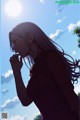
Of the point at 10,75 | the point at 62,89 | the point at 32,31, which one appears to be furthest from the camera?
the point at 10,75

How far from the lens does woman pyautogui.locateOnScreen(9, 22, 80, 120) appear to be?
3.13ft

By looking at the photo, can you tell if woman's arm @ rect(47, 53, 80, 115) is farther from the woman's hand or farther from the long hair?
the woman's hand

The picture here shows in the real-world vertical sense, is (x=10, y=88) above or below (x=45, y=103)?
above

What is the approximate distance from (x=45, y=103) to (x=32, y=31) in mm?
277

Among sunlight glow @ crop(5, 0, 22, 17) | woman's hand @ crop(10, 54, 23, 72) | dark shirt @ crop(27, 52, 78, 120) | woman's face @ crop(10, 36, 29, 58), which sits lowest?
dark shirt @ crop(27, 52, 78, 120)

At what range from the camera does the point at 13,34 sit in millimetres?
1096

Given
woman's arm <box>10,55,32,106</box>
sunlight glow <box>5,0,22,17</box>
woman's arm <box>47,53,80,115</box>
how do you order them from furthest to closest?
sunlight glow <box>5,0,22,17</box>, woman's arm <box>10,55,32,106</box>, woman's arm <box>47,53,80,115</box>

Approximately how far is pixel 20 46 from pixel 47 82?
0.21 meters

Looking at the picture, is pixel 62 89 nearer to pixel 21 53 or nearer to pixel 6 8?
pixel 21 53

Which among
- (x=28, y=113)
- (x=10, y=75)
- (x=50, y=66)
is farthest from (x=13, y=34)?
(x=28, y=113)

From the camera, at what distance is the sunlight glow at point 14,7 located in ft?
5.20

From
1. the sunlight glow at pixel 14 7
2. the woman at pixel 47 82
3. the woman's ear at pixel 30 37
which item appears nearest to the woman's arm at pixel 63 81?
the woman at pixel 47 82

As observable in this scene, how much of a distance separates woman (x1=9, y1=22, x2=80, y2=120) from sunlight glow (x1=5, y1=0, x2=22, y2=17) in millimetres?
518

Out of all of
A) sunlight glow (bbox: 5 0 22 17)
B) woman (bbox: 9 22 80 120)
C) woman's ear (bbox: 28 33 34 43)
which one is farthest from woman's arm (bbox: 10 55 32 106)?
sunlight glow (bbox: 5 0 22 17)
